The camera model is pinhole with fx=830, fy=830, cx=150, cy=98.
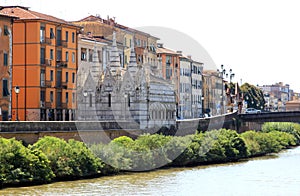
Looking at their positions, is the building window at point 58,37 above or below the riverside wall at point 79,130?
above

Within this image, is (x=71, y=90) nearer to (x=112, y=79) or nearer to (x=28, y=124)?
(x=112, y=79)

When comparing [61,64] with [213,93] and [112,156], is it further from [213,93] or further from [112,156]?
[213,93]

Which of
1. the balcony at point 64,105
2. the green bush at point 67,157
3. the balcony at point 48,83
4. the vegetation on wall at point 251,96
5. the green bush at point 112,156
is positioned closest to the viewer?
the green bush at point 67,157

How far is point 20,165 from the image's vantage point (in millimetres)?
45906

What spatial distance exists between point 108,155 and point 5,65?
17161 millimetres

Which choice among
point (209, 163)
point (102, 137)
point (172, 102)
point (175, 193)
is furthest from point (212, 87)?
point (175, 193)

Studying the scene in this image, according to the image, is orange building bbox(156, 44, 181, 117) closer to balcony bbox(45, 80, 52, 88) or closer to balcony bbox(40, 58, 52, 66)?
balcony bbox(45, 80, 52, 88)

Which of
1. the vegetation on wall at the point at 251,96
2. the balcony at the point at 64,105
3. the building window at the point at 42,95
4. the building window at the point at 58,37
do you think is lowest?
the balcony at the point at 64,105

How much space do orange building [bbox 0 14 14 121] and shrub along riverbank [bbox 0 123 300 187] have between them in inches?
472

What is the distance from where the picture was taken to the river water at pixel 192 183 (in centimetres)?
4478

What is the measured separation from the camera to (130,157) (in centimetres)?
5622

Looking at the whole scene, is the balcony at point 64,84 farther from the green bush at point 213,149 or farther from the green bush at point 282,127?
the green bush at point 282,127

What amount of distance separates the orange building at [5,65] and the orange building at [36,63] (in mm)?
2582

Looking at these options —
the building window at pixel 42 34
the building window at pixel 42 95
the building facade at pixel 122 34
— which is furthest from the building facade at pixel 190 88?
the building window at pixel 42 34
